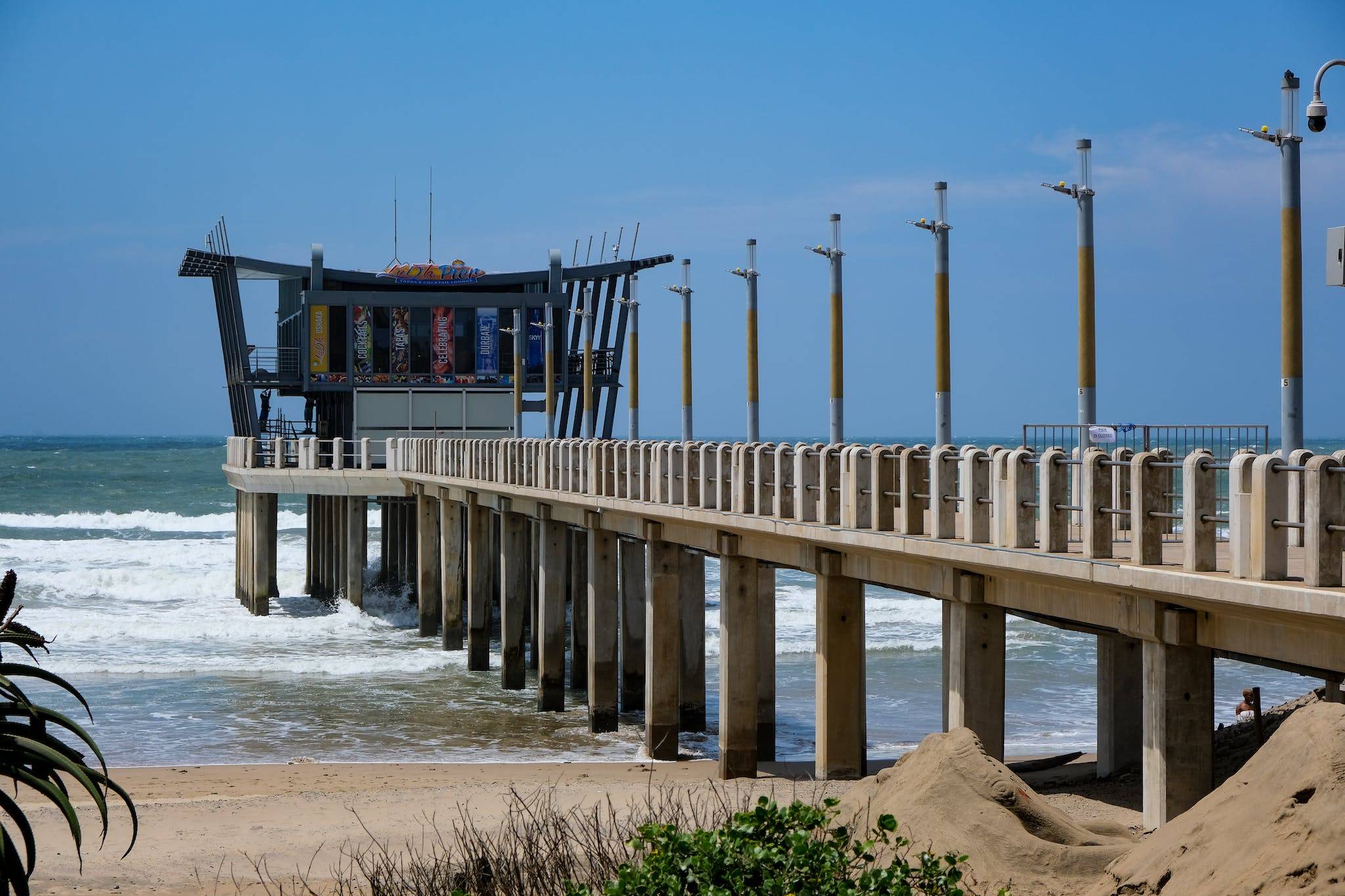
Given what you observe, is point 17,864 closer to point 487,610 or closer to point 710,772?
point 710,772

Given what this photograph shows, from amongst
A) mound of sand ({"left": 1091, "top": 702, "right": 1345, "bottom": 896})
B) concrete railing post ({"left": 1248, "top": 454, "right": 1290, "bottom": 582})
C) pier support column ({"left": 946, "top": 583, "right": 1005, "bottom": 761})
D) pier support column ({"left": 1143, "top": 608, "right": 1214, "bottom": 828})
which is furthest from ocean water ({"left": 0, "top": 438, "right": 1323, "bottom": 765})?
mound of sand ({"left": 1091, "top": 702, "right": 1345, "bottom": 896})

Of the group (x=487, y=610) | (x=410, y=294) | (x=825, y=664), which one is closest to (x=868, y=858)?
(x=825, y=664)

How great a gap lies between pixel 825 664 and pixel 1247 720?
563 centimetres

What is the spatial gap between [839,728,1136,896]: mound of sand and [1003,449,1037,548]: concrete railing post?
2.95 meters

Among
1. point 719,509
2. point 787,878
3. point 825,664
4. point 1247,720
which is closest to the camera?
point 787,878

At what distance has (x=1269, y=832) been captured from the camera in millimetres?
7312

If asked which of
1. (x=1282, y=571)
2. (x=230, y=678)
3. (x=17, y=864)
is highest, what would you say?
(x=1282, y=571)

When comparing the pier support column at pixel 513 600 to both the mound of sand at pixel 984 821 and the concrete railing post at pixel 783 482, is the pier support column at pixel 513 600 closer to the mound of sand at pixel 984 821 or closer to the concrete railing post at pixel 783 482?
the concrete railing post at pixel 783 482

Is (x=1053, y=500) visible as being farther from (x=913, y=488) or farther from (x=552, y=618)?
(x=552, y=618)

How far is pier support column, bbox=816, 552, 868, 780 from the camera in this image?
675 inches

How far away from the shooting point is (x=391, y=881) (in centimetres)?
985

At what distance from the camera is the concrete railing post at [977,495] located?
44.8 ft

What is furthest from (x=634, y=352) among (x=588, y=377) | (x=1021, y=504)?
(x=1021, y=504)

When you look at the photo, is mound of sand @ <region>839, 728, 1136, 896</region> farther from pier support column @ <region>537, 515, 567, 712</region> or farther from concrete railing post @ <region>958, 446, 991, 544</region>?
pier support column @ <region>537, 515, 567, 712</region>
